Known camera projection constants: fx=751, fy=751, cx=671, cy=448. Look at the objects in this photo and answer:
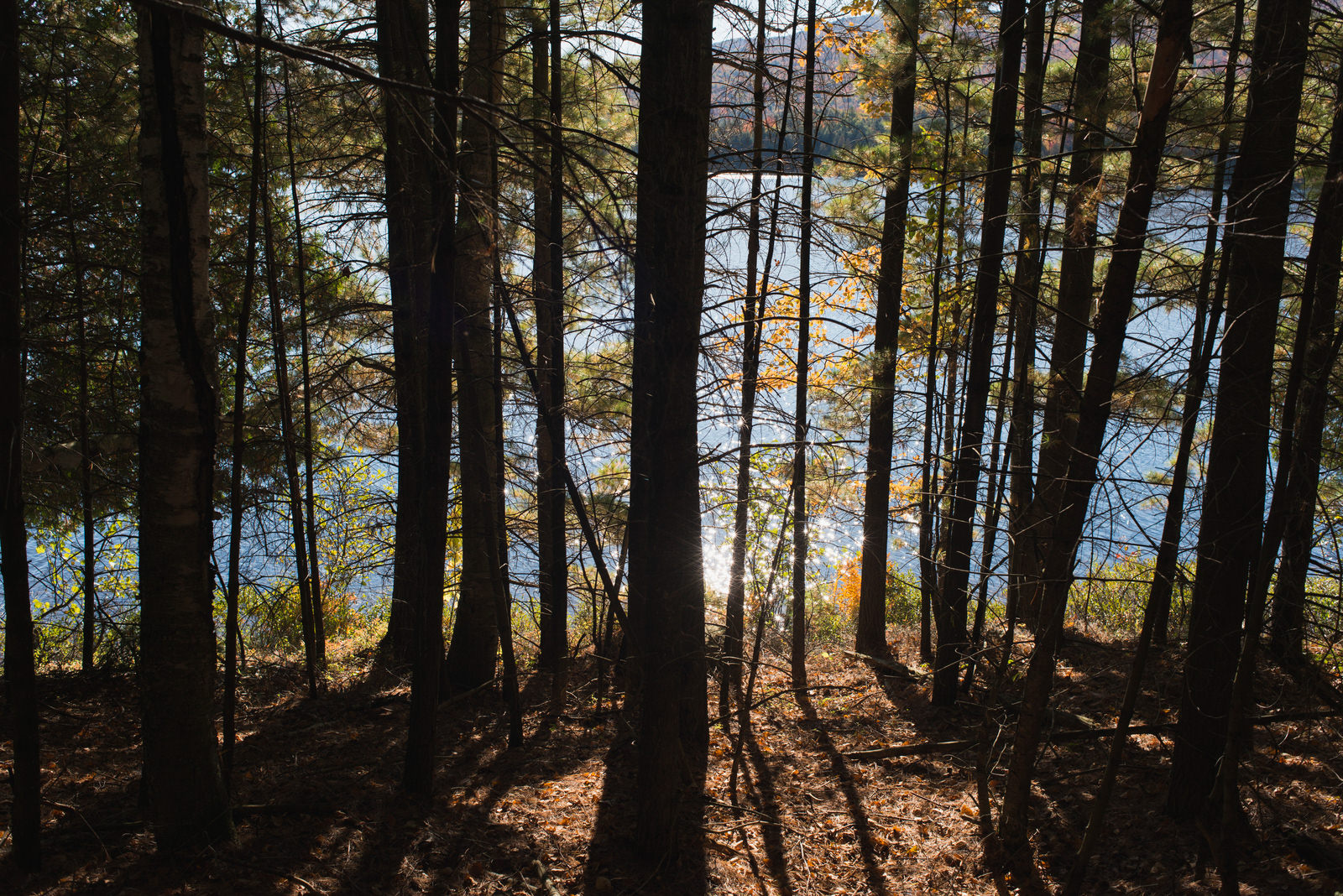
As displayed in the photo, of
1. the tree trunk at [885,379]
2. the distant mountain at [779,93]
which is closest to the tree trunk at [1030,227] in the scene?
the tree trunk at [885,379]

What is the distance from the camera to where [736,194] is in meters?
5.89

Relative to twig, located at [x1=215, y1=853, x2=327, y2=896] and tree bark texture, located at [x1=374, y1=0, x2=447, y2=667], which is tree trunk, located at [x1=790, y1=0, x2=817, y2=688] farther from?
twig, located at [x1=215, y1=853, x2=327, y2=896]

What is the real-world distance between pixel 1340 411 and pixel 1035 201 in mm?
3711

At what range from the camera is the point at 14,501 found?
12.1 ft

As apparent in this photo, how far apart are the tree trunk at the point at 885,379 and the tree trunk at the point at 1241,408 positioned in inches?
149

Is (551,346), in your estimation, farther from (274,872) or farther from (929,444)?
(274,872)

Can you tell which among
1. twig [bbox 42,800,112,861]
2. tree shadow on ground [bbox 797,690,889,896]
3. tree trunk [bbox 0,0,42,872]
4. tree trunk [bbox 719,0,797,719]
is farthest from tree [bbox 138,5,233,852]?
tree shadow on ground [bbox 797,690,889,896]

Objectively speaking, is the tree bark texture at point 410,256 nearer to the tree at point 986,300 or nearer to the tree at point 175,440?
the tree at point 175,440

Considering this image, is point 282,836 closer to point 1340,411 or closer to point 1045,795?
point 1045,795

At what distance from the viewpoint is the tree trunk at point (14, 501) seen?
3.57m

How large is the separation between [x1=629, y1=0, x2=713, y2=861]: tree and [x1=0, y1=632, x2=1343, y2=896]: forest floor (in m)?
0.78

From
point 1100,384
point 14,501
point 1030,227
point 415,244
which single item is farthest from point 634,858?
point 1030,227

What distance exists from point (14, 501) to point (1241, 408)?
22.2 feet

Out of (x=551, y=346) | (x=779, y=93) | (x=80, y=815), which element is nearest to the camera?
(x=80, y=815)
